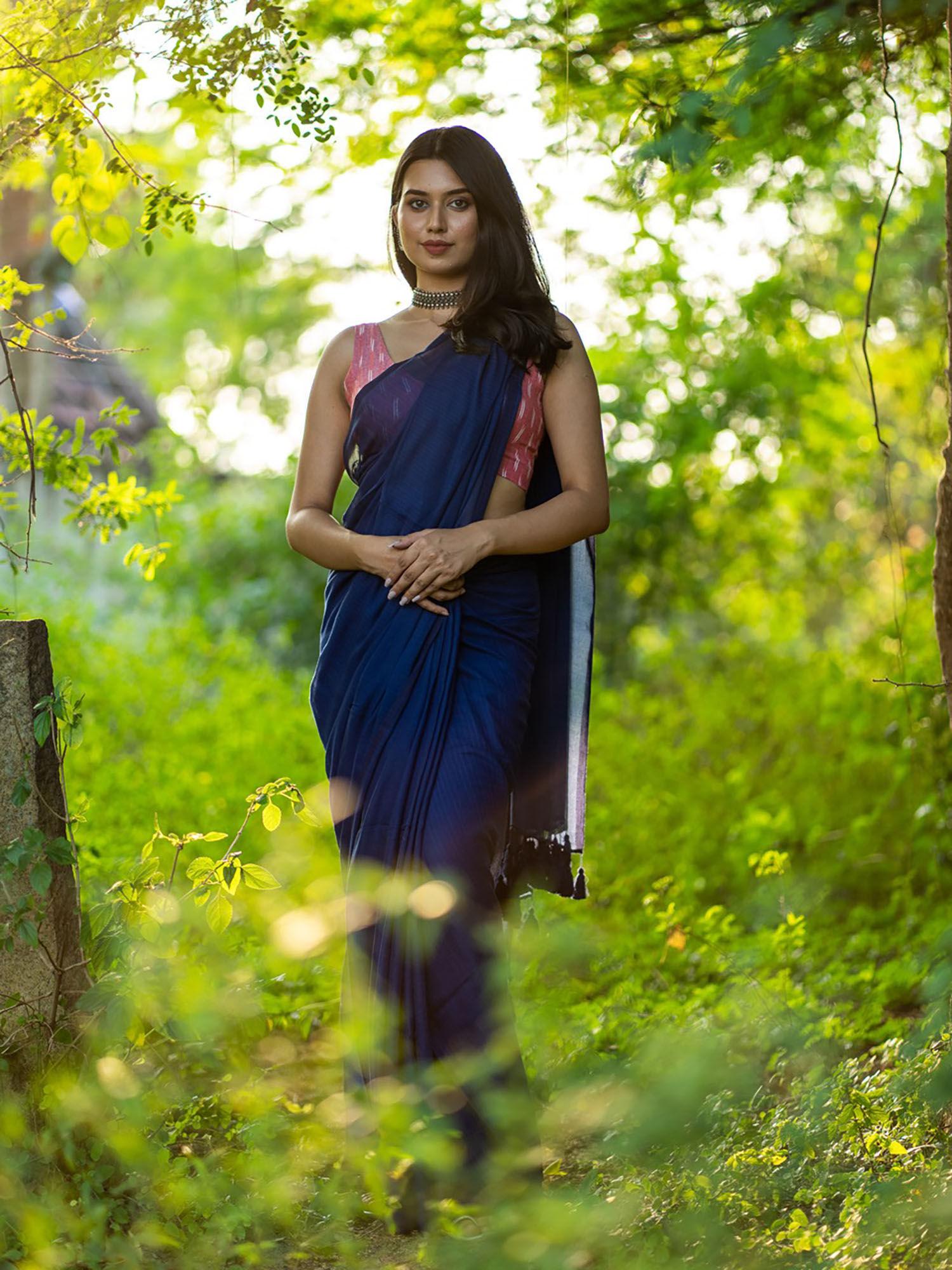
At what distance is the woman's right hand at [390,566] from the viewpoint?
2957 millimetres

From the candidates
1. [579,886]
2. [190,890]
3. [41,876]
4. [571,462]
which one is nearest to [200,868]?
[190,890]

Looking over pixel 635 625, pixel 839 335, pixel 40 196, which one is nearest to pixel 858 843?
pixel 635 625

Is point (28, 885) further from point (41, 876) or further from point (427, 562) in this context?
point (427, 562)

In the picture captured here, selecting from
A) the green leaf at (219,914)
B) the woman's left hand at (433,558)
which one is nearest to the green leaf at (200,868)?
the green leaf at (219,914)

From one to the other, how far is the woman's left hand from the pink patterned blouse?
27cm

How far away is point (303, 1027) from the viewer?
154 inches

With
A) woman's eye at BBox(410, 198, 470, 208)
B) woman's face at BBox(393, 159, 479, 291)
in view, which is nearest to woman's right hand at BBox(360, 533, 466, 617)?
woman's face at BBox(393, 159, 479, 291)

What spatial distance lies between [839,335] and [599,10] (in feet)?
20.1

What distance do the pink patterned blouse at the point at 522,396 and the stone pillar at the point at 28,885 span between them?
0.93 meters

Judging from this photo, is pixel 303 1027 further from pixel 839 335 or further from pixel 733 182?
pixel 839 335

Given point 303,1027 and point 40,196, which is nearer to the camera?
point 303,1027

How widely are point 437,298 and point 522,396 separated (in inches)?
12.3

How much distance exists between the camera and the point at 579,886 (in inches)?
132

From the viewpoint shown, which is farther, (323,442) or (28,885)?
(323,442)
